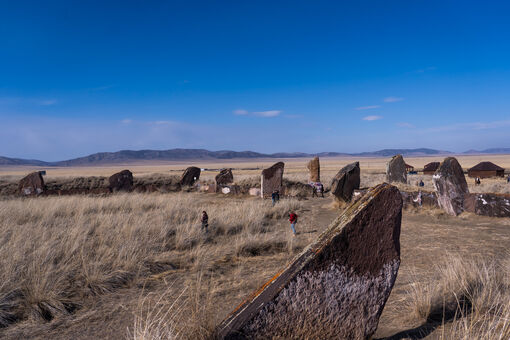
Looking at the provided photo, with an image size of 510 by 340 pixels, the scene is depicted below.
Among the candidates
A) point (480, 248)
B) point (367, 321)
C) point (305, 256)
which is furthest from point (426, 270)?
point (305, 256)

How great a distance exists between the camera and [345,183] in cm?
1044

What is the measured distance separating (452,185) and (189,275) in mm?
7179

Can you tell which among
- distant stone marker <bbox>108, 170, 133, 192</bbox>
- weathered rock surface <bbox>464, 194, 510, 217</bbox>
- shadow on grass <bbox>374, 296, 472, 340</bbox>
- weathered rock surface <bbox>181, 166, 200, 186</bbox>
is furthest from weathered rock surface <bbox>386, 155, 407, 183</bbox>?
distant stone marker <bbox>108, 170, 133, 192</bbox>

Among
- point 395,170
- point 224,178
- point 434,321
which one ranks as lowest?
point 434,321

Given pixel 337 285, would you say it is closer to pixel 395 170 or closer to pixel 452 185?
pixel 452 185

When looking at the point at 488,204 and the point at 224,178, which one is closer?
the point at 488,204

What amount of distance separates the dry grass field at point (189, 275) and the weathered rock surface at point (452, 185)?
0.34 m

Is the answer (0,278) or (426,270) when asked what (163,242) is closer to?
(0,278)

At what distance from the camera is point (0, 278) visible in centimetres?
362

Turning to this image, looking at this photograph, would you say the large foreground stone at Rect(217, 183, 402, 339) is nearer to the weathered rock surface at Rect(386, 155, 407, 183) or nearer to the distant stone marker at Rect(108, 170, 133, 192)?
the weathered rock surface at Rect(386, 155, 407, 183)

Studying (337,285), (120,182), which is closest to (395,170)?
(120,182)

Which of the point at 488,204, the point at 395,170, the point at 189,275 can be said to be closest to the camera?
the point at 189,275

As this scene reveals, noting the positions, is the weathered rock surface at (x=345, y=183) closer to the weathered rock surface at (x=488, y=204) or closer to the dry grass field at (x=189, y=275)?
the dry grass field at (x=189, y=275)

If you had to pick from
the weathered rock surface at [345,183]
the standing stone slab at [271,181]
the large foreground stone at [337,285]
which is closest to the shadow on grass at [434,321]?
the large foreground stone at [337,285]
